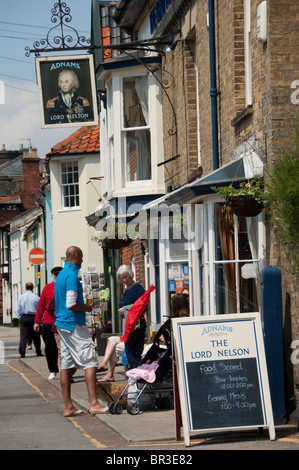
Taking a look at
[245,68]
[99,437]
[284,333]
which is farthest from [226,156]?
[99,437]

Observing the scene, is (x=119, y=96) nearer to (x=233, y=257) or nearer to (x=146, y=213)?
(x=146, y=213)

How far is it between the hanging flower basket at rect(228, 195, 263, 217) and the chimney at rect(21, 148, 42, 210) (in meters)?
54.0

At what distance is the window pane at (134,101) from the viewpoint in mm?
19453

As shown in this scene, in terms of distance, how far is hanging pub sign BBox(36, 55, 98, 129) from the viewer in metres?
18.3

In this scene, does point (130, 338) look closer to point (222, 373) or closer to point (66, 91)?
point (222, 373)

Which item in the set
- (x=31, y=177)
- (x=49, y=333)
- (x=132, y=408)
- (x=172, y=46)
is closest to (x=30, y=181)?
(x=31, y=177)

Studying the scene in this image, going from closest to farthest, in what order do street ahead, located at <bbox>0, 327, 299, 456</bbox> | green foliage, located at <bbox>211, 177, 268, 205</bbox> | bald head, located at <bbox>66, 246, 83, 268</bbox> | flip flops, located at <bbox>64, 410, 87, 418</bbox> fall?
street ahead, located at <bbox>0, 327, 299, 456</bbox>, green foliage, located at <bbox>211, 177, 268, 205</bbox>, bald head, located at <bbox>66, 246, 83, 268</bbox>, flip flops, located at <bbox>64, 410, 87, 418</bbox>

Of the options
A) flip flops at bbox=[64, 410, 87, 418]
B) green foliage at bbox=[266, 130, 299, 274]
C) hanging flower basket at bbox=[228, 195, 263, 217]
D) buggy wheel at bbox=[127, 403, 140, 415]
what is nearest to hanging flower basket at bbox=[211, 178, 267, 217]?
hanging flower basket at bbox=[228, 195, 263, 217]

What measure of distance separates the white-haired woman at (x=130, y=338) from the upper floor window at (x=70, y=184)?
72.6ft

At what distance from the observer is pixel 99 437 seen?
31.4 ft

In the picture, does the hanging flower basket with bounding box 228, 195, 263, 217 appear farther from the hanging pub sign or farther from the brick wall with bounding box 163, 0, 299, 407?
the hanging pub sign
